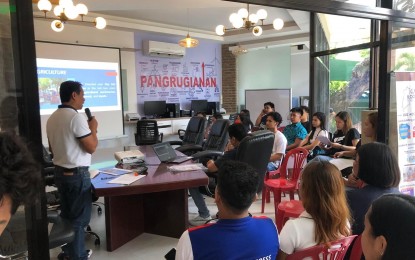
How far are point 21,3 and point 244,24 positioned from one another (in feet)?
14.6

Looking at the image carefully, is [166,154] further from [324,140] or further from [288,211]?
[324,140]

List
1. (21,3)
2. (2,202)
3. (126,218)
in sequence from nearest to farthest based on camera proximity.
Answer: (2,202) → (21,3) → (126,218)

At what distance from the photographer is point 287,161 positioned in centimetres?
385

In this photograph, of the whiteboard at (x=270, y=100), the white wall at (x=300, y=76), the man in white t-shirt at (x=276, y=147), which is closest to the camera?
the man in white t-shirt at (x=276, y=147)

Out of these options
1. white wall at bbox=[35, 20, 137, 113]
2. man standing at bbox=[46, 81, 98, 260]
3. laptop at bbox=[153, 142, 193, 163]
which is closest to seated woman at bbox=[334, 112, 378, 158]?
laptop at bbox=[153, 142, 193, 163]

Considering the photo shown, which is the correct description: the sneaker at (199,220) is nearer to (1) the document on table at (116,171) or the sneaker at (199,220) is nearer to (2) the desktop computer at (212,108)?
(1) the document on table at (116,171)

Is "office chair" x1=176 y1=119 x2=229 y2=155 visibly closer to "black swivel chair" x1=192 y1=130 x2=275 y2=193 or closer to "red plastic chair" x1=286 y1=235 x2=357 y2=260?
"black swivel chair" x1=192 y1=130 x2=275 y2=193

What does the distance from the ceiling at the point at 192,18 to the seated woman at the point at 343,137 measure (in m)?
2.37

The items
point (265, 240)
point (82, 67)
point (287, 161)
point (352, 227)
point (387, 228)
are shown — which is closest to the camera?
point (387, 228)

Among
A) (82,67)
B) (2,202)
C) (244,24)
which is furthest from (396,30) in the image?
(82,67)

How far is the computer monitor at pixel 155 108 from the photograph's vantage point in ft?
24.9

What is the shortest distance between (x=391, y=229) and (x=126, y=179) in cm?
227

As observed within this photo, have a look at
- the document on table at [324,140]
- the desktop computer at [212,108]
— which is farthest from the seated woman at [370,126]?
the desktop computer at [212,108]

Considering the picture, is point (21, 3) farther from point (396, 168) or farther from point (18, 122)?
point (396, 168)
